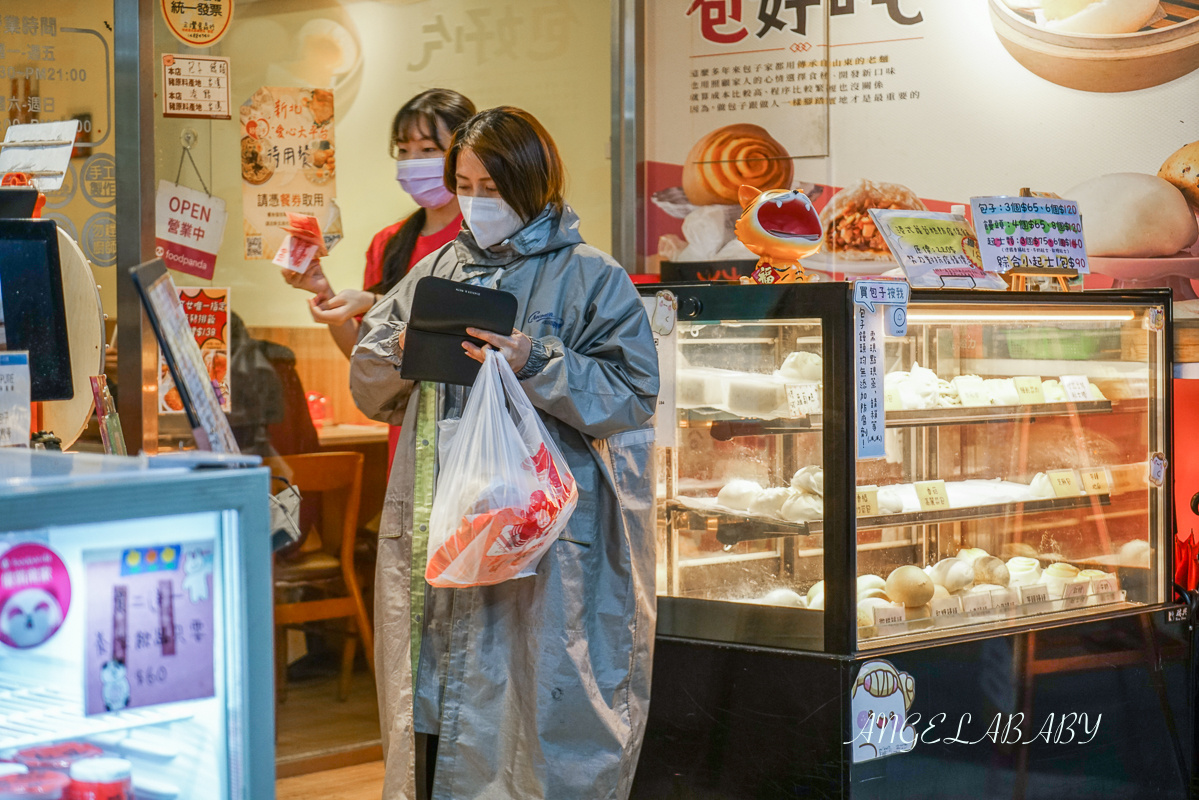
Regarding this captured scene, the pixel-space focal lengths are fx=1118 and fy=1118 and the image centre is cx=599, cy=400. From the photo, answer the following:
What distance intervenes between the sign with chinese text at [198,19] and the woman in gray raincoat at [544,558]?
1469 mm

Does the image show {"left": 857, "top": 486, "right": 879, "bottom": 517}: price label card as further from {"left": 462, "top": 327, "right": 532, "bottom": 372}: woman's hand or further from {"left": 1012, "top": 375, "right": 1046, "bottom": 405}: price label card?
{"left": 462, "top": 327, "right": 532, "bottom": 372}: woman's hand

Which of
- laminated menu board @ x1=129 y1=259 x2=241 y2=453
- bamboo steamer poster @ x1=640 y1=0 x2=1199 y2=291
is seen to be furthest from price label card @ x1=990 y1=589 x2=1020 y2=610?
laminated menu board @ x1=129 y1=259 x2=241 y2=453

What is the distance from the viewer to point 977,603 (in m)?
3.23

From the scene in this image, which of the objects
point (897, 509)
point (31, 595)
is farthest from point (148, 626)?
point (897, 509)

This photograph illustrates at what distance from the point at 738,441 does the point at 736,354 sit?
0.81 feet

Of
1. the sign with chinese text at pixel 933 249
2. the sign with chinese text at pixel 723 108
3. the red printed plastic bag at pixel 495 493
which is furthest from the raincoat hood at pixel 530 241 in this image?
the sign with chinese text at pixel 723 108

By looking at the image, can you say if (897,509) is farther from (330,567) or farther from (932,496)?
(330,567)

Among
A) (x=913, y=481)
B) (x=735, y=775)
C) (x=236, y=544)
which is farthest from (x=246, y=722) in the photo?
(x=913, y=481)

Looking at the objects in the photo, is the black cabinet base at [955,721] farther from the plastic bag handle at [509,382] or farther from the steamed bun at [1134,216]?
the steamed bun at [1134,216]

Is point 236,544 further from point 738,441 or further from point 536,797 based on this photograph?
point 738,441

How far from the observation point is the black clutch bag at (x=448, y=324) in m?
2.38

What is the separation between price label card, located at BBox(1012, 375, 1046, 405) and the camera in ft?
11.1

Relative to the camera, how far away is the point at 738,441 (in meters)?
3.15

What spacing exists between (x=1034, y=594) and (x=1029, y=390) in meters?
0.61
